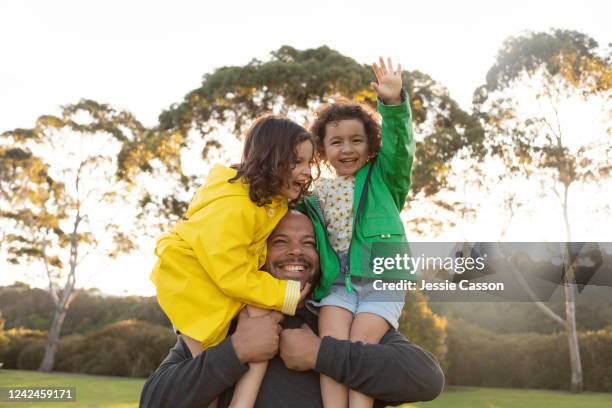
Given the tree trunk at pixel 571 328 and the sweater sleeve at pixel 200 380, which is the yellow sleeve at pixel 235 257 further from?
the tree trunk at pixel 571 328

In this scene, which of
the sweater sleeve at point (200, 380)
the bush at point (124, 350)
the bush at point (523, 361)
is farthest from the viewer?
the bush at point (124, 350)

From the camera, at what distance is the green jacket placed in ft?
9.07

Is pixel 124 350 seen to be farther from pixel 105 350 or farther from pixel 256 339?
pixel 256 339

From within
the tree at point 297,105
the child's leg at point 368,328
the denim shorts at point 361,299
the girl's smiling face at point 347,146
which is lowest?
the child's leg at point 368,328

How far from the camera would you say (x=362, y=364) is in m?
2.42

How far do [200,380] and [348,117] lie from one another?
1.52 m

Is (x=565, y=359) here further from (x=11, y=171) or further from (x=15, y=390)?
(x=11, y=171)

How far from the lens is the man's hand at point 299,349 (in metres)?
2.43

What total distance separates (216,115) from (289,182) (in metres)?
14.2

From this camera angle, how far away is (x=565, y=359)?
17.4 m

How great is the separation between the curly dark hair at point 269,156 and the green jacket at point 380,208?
0.91ft

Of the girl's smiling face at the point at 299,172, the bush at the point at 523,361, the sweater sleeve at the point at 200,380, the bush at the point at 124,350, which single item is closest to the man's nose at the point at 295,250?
the girl's smiling face at the point at 299,172

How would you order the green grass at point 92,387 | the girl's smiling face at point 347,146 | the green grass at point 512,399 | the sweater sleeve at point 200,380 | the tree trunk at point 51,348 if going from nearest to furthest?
the sweater sleeve at point 200,380
the girl's smiling face at point 347,146
the green grass at point 92,387
the green grass at point 512,399
the tree trunk at point 51,348

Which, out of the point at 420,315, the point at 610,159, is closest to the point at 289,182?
the point at 420,315
